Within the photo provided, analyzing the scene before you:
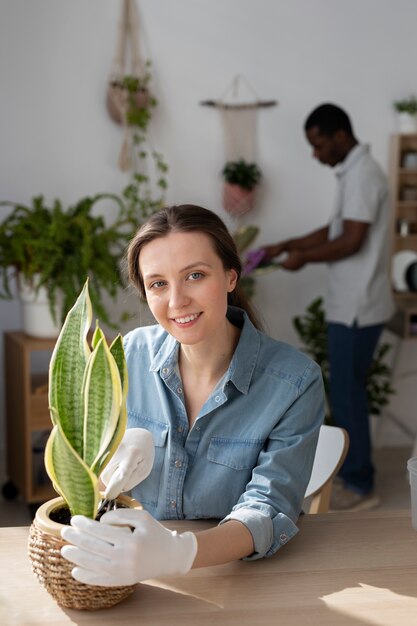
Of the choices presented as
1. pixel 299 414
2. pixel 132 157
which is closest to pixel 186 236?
pixel 299 414

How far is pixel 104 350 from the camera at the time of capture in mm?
1232

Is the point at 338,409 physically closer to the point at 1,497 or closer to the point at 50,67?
the point at 1,497

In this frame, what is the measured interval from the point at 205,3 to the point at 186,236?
9.21 ft

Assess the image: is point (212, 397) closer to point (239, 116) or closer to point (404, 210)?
point (239, 116)

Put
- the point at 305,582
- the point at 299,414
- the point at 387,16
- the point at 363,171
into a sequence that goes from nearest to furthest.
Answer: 1. the point at 305,582
2. the point at 299,414
3. the point at 363,171
4. the point at 387,16

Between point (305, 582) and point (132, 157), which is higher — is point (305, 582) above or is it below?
below

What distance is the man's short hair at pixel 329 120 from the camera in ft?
11.9

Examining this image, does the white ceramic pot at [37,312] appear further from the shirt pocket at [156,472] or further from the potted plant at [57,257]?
the shirt pocket at [156,472]

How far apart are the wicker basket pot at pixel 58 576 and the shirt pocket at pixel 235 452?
0.39 m

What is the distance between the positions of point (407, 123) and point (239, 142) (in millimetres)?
814

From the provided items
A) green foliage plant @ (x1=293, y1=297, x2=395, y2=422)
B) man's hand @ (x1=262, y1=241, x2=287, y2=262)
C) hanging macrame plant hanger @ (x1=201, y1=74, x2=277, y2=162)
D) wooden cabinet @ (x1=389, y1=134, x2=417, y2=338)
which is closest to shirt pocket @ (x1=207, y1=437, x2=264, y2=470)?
man's hand @ (x1=262, y1=241, x2=287, y2=262)

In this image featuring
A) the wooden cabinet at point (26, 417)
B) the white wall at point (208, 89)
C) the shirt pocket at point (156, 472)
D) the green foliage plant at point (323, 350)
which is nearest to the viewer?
the shirt pocket at point (156, 472)

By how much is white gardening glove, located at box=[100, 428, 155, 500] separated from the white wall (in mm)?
2763

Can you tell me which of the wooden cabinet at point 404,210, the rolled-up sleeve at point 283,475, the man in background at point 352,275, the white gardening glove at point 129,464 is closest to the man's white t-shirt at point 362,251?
the man in background at point 352,275
